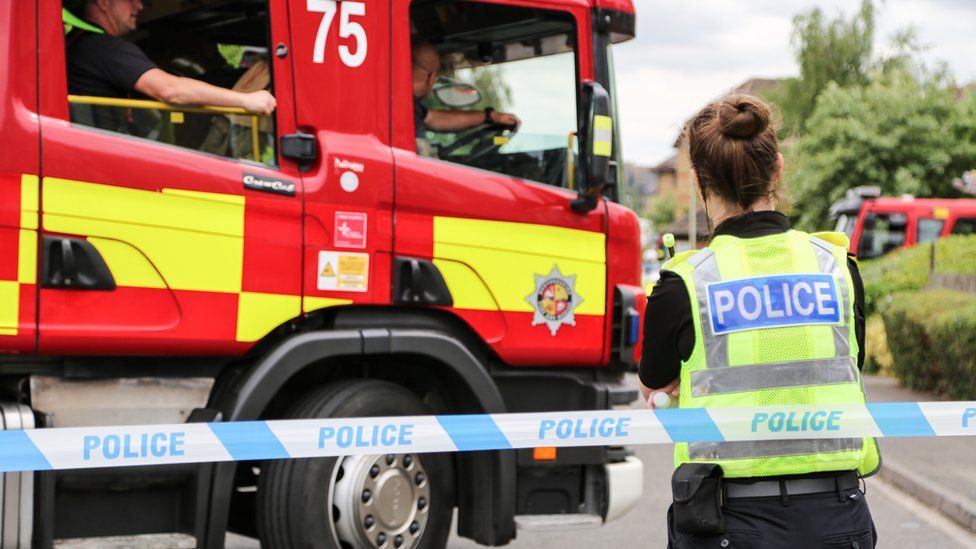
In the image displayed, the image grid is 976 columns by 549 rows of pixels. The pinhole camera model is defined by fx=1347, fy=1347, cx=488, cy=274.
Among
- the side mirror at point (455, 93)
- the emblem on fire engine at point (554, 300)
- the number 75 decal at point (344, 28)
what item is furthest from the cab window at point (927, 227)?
the number 75 decal at point (344, 28)

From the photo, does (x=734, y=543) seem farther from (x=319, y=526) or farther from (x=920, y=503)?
(x=920, y=503)

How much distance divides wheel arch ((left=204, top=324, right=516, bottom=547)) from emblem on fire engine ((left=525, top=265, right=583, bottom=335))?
Answer: 30 centimetres

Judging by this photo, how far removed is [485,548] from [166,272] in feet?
9.21

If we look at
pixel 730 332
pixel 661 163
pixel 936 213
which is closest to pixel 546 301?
pixel 730 332

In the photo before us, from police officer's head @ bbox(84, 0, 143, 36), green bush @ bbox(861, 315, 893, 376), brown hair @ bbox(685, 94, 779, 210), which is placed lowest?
green bush @ bbox(861, 315, 893, 376)

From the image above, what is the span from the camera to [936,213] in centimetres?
2467

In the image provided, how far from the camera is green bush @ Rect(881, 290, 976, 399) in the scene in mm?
12938

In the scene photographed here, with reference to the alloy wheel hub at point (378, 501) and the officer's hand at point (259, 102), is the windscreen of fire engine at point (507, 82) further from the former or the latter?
the alloy wheel hub at point (378, 501)

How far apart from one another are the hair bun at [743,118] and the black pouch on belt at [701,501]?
0.69 metres

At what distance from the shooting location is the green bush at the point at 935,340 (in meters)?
12.9

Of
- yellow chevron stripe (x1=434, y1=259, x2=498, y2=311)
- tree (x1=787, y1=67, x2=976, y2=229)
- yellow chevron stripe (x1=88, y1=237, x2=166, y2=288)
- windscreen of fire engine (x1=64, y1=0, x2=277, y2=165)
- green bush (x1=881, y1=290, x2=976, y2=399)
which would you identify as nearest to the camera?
yellow chevron stripe (x1=88, y1=237, x2=166, y2=288)

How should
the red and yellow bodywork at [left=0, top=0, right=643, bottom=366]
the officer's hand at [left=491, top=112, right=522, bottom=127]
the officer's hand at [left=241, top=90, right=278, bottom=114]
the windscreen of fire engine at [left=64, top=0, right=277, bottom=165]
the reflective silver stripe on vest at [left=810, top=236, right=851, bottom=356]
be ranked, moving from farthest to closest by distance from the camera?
the officer's hand at [left=491, top=112, right=522, bottom=127] → the officer's hand at [left=241, top=90, right=278, bottom=114] → the windscreen of fire engine at [left=64, top=0, right=277, bottom=165] → the red and yellow bodywork at [left=0, top=0, right=643, bottom=366] → the reflective silver stripe on vest at [left=810, top=236, right=851, bottom=356]

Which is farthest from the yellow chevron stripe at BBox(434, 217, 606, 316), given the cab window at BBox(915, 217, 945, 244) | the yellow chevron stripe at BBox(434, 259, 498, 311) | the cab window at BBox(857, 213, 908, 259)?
the cab window at BBox(915, 217, 945, 244)

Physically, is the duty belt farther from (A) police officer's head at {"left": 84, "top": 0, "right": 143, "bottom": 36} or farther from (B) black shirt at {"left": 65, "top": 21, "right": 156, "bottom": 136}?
(A) police officer's head at {"left": 84, "top": 0, "right": 143, "bottom": 36}
